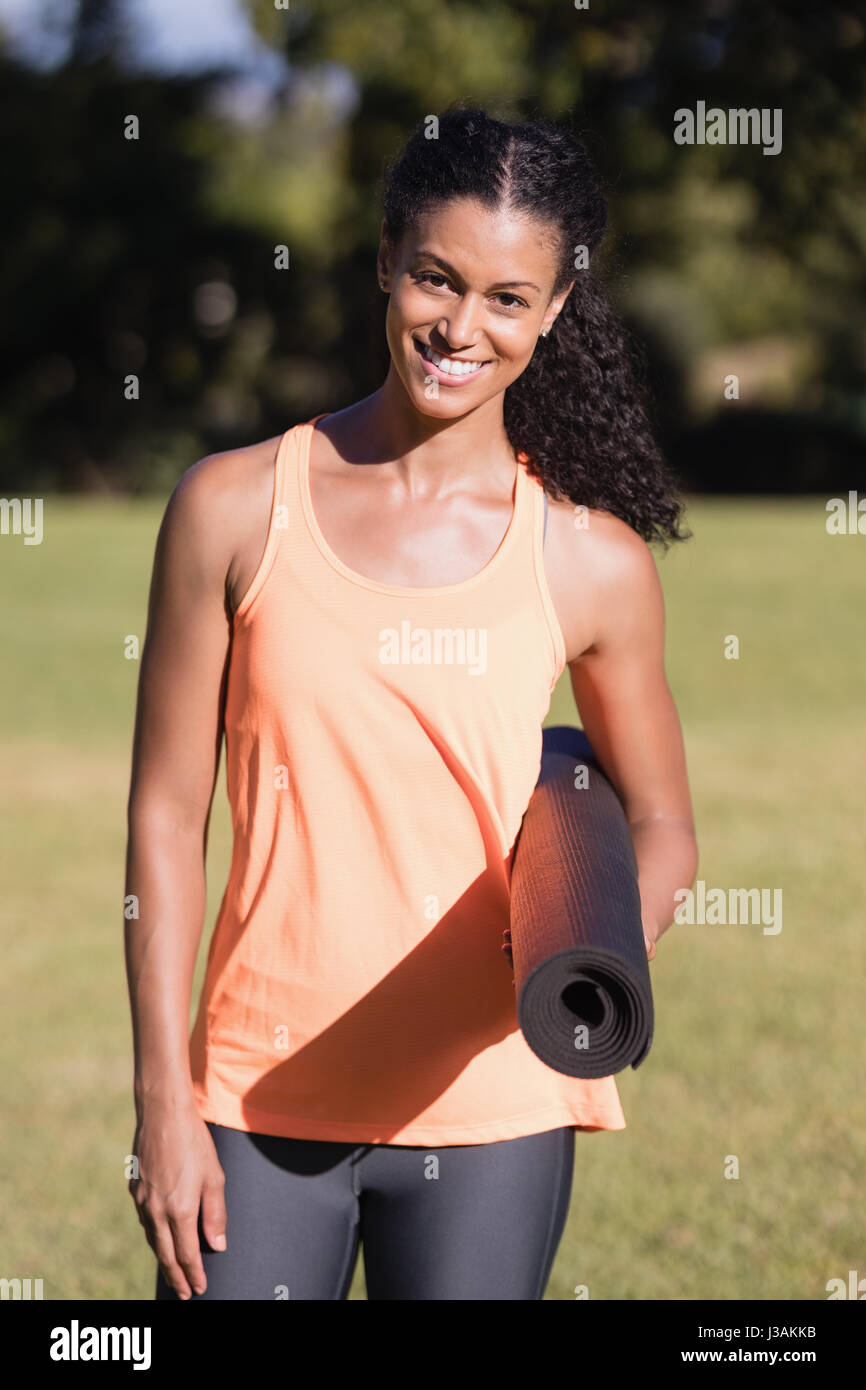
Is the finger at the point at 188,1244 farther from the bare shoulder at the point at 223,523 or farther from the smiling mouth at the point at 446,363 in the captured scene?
the smiling mouth at the point at 446,363

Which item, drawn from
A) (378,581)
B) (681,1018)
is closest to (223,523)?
(378,581)

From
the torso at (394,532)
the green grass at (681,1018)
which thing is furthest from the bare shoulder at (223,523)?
the green grass at (681,1018)

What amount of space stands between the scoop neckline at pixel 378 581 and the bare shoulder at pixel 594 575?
0.06 metres

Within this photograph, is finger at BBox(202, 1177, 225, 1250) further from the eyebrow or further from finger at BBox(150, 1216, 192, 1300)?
the eyebrow

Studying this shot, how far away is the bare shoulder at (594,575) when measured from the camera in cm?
223

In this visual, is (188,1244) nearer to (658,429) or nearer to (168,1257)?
(168,1257)

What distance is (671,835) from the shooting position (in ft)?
7.79

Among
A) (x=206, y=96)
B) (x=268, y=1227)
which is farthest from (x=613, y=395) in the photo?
(x=206, y=96)

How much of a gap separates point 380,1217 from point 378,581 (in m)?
0.88

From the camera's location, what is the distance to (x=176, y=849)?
2.21m

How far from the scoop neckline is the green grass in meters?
2.68

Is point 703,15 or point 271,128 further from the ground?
point 271,128
